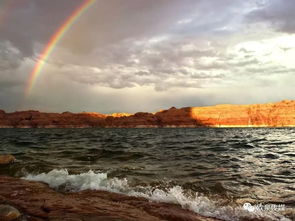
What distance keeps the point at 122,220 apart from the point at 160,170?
846 centimetres

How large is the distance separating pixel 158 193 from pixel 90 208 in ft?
10.6

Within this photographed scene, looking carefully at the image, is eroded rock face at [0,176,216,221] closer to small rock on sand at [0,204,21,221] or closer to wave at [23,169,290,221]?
small rock on sand at [0,204,21,221]

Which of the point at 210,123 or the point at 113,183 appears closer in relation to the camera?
the point at 113,183

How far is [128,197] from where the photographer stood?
8516 mm

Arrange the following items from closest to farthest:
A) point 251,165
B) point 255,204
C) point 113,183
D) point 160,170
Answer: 1. point 255,204
2. point 113,183
3. point 160,170
4. point 251,165

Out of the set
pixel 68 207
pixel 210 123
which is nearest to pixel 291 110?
pixel 210 123

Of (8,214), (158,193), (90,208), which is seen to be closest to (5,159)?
(158,193)

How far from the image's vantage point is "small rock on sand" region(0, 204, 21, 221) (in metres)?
5.32

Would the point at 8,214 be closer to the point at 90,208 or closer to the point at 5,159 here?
the point at 90,208

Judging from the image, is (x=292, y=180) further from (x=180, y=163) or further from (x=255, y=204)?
(x=180, y=163)

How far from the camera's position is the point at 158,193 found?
929 centimetres

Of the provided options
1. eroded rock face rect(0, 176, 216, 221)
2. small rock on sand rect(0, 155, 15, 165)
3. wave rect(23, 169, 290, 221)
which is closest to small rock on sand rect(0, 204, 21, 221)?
eroded rock face rect(0, 176, 216, 221)

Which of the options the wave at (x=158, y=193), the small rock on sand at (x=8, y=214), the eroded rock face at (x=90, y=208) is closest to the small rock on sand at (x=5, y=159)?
the wave at (x=158, y=193)

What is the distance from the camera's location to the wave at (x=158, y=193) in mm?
7211
